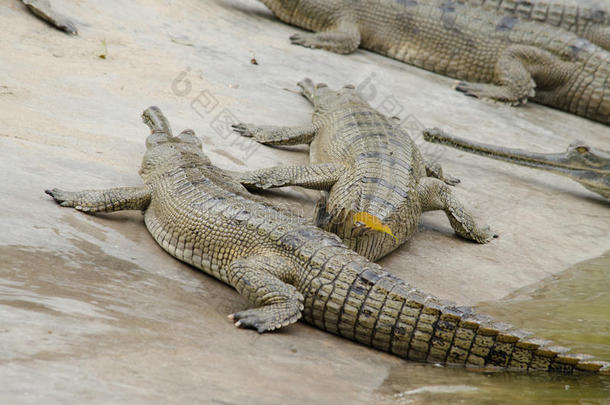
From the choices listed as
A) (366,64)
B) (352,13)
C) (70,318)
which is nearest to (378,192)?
(70,318)

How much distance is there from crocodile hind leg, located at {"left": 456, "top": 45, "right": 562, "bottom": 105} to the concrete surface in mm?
212

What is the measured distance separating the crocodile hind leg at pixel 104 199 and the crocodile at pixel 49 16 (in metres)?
3.43

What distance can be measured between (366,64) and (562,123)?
2599mm

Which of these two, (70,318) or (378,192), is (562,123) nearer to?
(378,192)

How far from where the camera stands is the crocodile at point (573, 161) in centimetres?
610

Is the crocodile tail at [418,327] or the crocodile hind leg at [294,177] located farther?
the crocodile hind leg at [294,177]

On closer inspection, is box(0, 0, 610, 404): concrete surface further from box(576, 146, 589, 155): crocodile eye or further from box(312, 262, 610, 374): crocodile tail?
box(576, 146, 589, 155): crocodile eye

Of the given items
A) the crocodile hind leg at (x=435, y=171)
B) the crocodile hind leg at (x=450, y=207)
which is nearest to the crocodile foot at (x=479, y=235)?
the crocodile hind leg at (x=450, y=207)

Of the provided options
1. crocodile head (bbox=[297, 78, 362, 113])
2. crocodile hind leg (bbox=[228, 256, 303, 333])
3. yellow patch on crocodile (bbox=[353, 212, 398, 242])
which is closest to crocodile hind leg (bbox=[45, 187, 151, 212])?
crocodile hind leg (bbox=[228, 256, 303, 333])

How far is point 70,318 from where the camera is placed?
2.67 metres

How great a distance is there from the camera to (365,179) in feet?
15.5

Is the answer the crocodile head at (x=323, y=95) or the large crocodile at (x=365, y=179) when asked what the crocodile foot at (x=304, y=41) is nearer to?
the crocodile head at (x=323, y=95)

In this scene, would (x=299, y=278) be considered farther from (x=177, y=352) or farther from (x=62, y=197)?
(x=62, y=197)

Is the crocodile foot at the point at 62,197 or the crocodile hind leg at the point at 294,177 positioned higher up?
the crocodile hind leg at the point at 294,177
